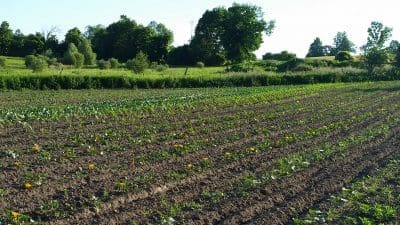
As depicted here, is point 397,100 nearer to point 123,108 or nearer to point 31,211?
point 123,108

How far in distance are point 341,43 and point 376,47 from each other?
76144mm

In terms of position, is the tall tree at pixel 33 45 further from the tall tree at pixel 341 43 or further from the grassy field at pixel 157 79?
the tall tree at pixel 341 43

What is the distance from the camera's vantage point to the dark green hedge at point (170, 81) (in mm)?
36625

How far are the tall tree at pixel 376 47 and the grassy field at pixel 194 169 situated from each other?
41145 mm

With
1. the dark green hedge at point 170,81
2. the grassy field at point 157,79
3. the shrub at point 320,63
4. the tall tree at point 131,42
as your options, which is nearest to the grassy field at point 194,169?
the dark green hedge at point 170,81

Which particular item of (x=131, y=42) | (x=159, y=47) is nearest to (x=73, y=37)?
(x=131, y=42)

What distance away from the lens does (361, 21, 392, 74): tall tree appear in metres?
58.0

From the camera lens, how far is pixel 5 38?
3127 inches

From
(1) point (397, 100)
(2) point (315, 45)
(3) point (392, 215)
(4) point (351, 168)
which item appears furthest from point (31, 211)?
(2) point (315, 45)

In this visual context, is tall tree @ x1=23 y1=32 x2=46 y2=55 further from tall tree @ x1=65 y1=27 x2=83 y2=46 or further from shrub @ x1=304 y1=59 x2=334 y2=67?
shrub @ x1=304 y1=59 x2=334 y2=67

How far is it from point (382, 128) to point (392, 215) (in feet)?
31.8

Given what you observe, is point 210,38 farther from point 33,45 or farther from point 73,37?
point 33,45

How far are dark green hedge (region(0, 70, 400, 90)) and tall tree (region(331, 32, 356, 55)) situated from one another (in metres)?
75.1

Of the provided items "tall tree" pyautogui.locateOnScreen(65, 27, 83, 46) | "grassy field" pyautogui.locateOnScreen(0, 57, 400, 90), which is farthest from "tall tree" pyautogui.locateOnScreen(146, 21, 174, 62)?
"grassy field" pyautogui.locateOnScreen(0, 57, 400, 90)
